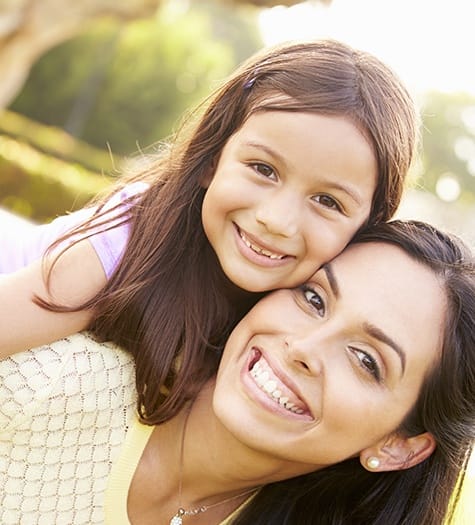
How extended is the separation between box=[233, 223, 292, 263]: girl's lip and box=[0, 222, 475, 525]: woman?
0.42 ft

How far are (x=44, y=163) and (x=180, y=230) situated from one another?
809cm

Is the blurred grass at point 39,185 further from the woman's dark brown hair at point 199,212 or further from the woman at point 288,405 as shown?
the woman at point 288,405

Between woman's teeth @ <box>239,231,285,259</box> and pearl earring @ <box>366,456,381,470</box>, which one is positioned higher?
woman's teeth @ <box>239,231,285,259</box>

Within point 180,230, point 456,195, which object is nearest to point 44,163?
point 180,230

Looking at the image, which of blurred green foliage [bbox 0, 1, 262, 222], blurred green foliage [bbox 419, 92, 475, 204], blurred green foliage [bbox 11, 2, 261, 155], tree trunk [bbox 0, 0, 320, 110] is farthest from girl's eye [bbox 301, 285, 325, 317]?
blurred green foliage [bbox 419, 92, 475, 204]

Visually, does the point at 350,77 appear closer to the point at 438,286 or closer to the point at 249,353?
the point at 438,286

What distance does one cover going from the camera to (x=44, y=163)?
35.7ft

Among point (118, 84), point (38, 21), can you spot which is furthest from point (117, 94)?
point (38, 21)

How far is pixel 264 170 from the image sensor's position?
287 cm

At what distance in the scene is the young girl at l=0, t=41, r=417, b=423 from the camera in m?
2.79

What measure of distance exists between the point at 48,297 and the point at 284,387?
30.5 inches

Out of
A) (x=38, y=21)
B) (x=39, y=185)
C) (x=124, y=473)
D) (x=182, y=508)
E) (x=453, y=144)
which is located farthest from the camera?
(x=453, y=144)

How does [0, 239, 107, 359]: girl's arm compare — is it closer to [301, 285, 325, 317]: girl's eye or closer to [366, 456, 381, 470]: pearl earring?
[301, 285, 325, 317]: girl's eye

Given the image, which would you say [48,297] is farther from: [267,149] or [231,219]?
[267,149]
